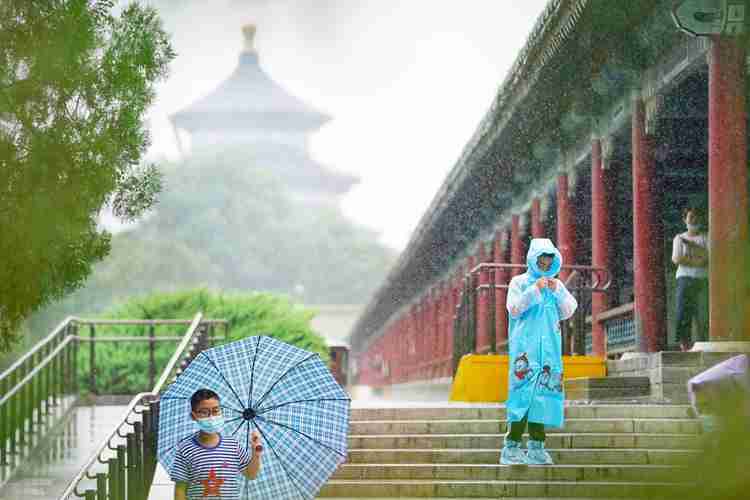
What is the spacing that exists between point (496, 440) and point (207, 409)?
3757mm

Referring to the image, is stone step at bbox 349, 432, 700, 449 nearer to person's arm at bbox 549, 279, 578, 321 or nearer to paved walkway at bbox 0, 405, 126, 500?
person's arm at bbox 549, 279, 578, 321

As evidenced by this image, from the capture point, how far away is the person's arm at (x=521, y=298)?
8.41 meters

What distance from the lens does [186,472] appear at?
602 cm

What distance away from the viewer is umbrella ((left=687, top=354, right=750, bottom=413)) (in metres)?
4.01

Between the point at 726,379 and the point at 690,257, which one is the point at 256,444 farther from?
the point at 690,257

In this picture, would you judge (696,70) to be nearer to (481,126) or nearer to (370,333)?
(481,126)

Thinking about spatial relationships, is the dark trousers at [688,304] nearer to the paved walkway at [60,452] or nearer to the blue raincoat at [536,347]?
the blue raincoat at [536,347]

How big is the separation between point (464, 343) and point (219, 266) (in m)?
45.4

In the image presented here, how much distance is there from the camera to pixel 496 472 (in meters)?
8.77

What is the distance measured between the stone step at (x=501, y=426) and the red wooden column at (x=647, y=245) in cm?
348

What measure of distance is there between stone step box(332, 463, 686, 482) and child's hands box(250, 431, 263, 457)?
2.51 meters

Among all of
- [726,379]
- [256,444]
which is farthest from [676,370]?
[726,379]

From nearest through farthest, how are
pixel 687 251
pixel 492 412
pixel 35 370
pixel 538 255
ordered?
pixel 538 255 < pixel 492 412 < pixel 687 251 < pixel 35 370

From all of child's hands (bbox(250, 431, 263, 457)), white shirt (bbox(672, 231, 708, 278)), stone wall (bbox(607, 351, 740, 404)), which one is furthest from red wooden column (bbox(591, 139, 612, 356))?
child's hands (bbox(250, 431, 263, 457))
